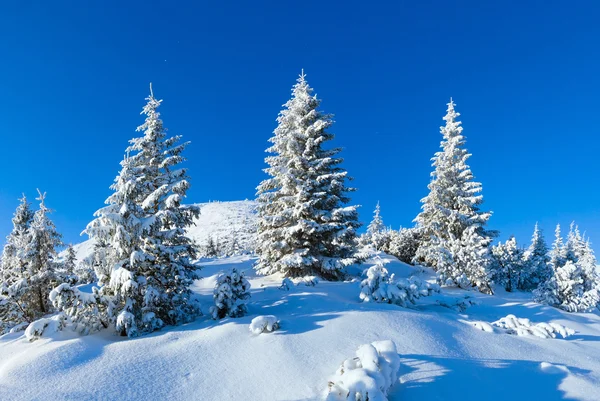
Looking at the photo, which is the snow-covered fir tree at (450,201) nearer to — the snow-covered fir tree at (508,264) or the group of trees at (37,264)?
the snow-covered fir tree at (508,264)

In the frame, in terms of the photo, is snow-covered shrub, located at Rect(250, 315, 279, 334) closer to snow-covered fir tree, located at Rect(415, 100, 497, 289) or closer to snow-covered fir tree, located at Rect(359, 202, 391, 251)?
snow-covered fir tree, located at Rect(415, 100, 497, 289)

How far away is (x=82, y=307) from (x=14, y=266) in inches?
412

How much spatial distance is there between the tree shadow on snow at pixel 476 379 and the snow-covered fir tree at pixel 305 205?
861 cm

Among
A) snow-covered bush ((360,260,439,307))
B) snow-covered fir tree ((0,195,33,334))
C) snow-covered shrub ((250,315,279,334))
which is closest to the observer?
snow-covered shrub ((250,315,279,334))

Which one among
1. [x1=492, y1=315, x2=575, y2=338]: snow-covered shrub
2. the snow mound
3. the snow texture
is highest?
the snow texture

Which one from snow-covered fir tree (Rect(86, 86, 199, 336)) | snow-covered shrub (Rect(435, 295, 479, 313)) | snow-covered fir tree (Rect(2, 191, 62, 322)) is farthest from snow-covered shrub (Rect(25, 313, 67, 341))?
snow-covered shrub (Rect(435, 295, 479, 313))

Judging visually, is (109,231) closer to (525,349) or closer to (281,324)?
(281,324)

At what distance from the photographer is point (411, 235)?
30.1 meters

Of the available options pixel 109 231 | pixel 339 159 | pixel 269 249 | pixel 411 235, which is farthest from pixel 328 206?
pixel 411 235

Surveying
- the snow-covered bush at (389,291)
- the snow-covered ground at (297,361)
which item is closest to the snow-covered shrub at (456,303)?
the snow-covered bush at (389,291)

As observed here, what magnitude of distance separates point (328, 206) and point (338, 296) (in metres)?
6.52

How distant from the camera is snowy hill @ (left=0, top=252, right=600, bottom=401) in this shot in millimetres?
4871

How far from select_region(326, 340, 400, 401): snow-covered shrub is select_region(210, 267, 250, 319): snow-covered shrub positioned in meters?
3.90

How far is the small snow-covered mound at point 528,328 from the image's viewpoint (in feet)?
23.7
